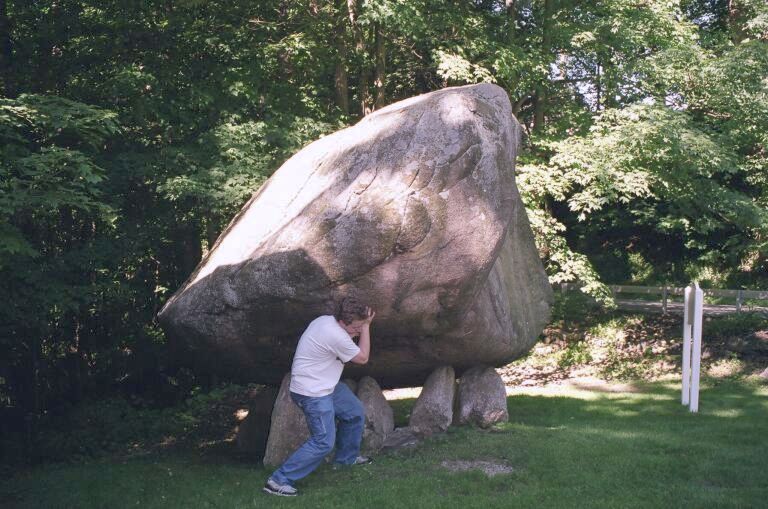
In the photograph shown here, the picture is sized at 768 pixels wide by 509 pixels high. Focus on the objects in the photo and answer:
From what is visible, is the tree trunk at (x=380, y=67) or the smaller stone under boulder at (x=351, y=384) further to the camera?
the tree trunk at (x=380, y=67)

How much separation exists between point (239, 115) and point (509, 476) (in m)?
9.27

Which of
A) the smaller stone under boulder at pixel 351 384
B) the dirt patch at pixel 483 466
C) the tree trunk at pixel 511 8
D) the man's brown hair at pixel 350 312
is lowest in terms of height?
the dirt patch at pixel 483 466

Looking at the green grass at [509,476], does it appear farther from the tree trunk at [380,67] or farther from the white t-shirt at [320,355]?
the tree trunk at [380,67]

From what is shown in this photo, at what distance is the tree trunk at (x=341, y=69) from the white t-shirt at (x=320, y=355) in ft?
34.5

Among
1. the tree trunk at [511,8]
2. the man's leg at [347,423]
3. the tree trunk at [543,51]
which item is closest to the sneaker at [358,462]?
the man's leg at [347,423]

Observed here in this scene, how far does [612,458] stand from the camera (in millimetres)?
8164

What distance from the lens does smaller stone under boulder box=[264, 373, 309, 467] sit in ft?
28.7

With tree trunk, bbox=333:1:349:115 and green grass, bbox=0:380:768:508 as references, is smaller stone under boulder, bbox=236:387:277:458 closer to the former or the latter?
green grass, bbox=0:380:768:508

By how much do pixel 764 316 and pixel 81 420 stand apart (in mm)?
15270

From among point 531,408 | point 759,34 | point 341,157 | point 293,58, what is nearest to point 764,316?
point 759,34

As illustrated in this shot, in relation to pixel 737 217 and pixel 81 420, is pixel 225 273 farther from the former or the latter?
pixel 737 217

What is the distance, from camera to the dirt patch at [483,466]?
7773 mm

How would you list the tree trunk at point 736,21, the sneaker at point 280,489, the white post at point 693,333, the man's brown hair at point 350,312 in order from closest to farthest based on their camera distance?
the sneaker at point 280,489 < the man's brown hair at point 350,312 < the white post at point 693,333 < the tree trunk at point 736,21

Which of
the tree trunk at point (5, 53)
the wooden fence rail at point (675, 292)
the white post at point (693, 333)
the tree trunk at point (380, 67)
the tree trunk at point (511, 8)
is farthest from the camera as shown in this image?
the wooden fence rail at point (675, 292)
